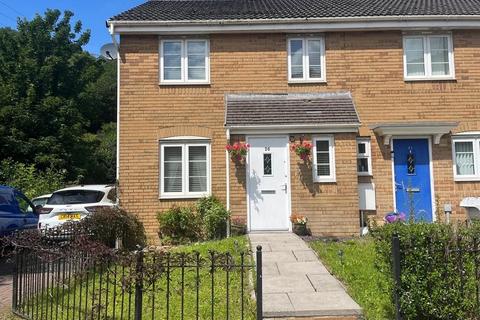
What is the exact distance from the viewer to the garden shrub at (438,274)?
4.93 meters

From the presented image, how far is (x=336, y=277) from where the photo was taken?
718 cm

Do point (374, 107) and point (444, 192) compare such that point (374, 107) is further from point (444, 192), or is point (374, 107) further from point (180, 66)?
point (180, 66)

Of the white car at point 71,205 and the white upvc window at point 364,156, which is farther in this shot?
the white upvc window at point 364,156

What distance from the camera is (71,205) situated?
35.6 ft

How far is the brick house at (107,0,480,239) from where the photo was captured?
11812mm

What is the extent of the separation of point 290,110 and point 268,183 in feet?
6.92

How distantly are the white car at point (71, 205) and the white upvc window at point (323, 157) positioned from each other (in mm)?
5514

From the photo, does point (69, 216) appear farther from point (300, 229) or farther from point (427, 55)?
point (427, 55)

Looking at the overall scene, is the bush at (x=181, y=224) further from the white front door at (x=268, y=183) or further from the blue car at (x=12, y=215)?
the blue car at (x=12, y=215)

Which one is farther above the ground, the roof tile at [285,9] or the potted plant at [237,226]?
the roof tile at [285,9]

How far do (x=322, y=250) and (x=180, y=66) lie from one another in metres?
6.91

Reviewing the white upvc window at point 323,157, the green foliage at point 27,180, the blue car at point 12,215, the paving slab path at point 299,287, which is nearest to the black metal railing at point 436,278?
the paving slab path at point 299,287

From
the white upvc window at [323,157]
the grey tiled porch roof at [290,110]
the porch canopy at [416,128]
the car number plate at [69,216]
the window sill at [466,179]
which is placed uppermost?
the grey tiled porch roof at [290,110]

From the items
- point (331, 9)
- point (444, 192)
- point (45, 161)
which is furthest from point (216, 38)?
point (45, 161)
